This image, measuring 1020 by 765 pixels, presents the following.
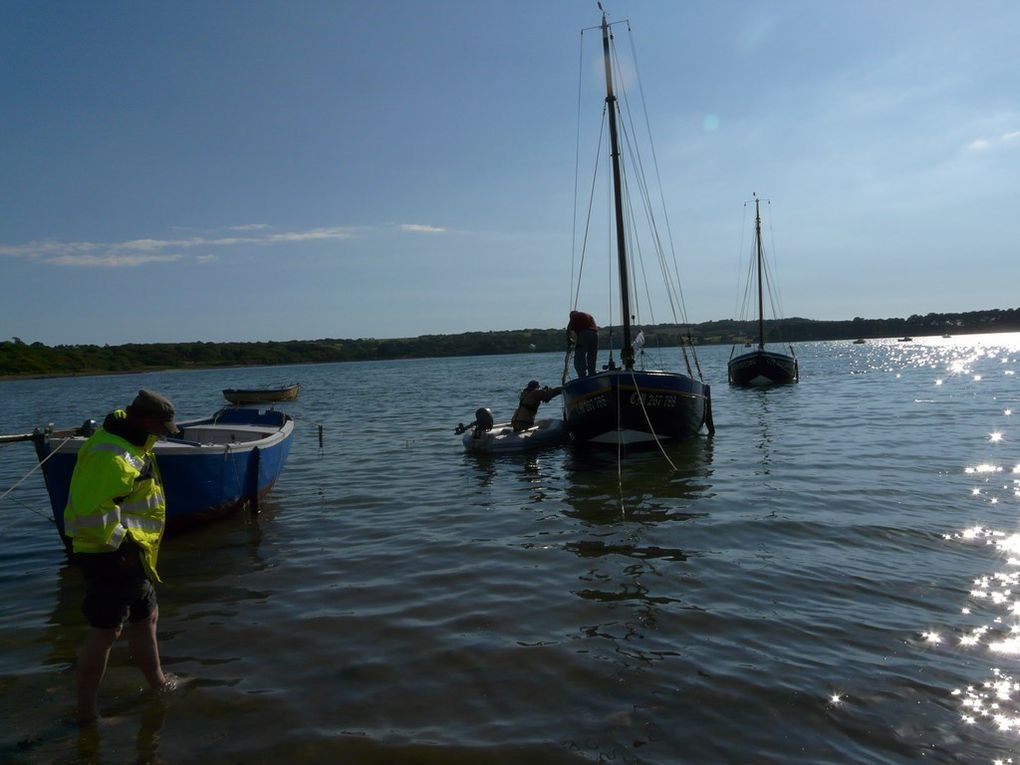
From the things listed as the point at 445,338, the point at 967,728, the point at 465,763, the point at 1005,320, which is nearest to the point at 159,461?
the point at 465,763

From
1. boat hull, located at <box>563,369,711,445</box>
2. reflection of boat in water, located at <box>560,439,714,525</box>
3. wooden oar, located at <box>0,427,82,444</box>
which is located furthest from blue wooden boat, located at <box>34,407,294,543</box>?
boat hull, located at <box>563,369,711,445</box>

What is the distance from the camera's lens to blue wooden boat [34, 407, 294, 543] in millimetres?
8742

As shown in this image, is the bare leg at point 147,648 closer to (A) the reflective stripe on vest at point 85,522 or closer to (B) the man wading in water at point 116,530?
(B) the man wading in water at point 116,530

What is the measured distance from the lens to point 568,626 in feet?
20.7

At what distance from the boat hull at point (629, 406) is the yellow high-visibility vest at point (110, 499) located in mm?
11544

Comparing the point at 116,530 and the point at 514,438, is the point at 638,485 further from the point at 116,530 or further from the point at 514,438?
the point at 116,530

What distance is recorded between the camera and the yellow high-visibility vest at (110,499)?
4.66 m

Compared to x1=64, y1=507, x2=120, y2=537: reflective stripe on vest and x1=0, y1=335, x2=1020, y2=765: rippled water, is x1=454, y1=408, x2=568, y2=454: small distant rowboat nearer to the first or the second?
x1=0, y1=335, x2=1020, y2=765: rippled water

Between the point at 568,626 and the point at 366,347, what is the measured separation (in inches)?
6202

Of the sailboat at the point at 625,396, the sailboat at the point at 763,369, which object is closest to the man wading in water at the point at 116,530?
the sailboat at the point at 625,396

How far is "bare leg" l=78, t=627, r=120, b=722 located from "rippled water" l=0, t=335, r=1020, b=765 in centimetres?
15

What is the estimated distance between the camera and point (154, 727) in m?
4.80

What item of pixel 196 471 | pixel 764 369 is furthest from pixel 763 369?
pixel 196 471

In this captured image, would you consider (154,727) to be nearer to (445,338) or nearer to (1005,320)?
(445,338)
